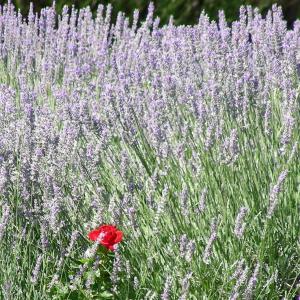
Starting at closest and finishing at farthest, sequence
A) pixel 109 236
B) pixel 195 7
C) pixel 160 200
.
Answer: pixel 109 236 < pixel 160 200 < pixel 195 7

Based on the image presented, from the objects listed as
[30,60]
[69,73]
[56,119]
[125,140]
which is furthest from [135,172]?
[30,60]

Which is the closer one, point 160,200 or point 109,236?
point 109,236

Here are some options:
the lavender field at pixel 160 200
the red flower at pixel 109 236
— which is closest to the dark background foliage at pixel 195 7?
the lavender field at pixel 160 200

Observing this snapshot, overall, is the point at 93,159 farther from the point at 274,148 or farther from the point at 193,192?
the point at 274,148

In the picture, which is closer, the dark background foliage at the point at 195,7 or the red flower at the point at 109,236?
the red flower at the point at 109,236

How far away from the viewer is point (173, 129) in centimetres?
307

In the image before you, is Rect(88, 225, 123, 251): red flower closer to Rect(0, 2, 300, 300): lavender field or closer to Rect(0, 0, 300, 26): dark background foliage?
Rect(0, 2, 300, 300): lavender field

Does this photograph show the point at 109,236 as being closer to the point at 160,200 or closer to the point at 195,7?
the point at 160,200

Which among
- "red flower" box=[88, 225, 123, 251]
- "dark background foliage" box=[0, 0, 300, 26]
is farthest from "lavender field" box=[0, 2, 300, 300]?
"dark background foliage" box=[0, 0, 300, 26]

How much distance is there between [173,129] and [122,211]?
74cm

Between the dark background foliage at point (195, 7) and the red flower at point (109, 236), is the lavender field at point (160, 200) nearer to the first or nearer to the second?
the red flower at point (109, 236)

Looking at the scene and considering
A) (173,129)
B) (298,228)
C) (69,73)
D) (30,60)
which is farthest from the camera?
(30,60)

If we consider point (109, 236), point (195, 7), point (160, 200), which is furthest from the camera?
point (195, 7)

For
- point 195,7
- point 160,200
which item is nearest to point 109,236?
point 160,200
